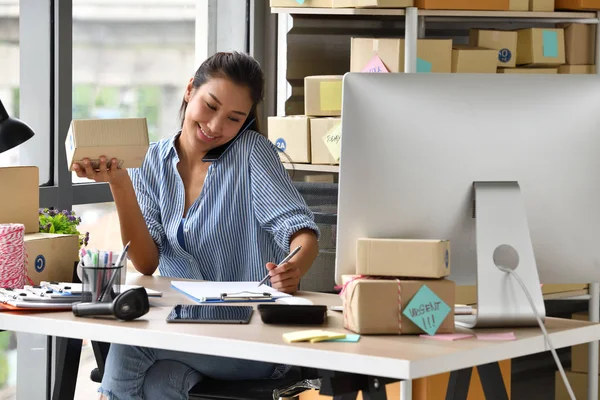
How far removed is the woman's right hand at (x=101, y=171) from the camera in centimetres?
201

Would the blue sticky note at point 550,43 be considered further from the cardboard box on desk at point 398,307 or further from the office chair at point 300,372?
the cardboard box on desk at point 398,307

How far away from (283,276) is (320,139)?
1306 millimetres

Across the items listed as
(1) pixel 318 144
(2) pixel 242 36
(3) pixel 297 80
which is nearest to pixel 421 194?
(1) pixel 318 144

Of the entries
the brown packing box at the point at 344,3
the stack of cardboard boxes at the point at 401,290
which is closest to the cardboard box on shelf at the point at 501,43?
the brown packing box at the point at 344,3

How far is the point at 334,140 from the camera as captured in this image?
3.18 m

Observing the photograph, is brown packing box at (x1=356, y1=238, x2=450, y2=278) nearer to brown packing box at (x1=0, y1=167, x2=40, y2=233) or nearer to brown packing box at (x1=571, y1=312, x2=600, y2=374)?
brown packing box at (x1=0, y1=167, x2=40, y2=233)

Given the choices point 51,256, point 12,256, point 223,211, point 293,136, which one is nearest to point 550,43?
point 293,136

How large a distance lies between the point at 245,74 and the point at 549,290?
1.52 meters

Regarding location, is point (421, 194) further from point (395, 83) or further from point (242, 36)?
point (242, 36)

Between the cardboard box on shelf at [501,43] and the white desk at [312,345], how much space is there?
5.43 feet

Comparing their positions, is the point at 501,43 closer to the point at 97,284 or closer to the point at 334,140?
the point at 334,140

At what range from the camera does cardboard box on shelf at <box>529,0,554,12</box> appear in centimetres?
322

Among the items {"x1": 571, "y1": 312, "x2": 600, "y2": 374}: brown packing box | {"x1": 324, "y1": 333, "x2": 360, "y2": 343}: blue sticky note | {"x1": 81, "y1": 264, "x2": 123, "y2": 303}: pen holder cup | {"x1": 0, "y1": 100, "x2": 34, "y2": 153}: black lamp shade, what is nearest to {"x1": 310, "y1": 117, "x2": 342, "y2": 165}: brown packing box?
{"x1": 571, "y1": 312, "x2": 600, "y2": 374}: brown packing box

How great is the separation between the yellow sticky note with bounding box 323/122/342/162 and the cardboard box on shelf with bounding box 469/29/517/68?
619 millimetres
